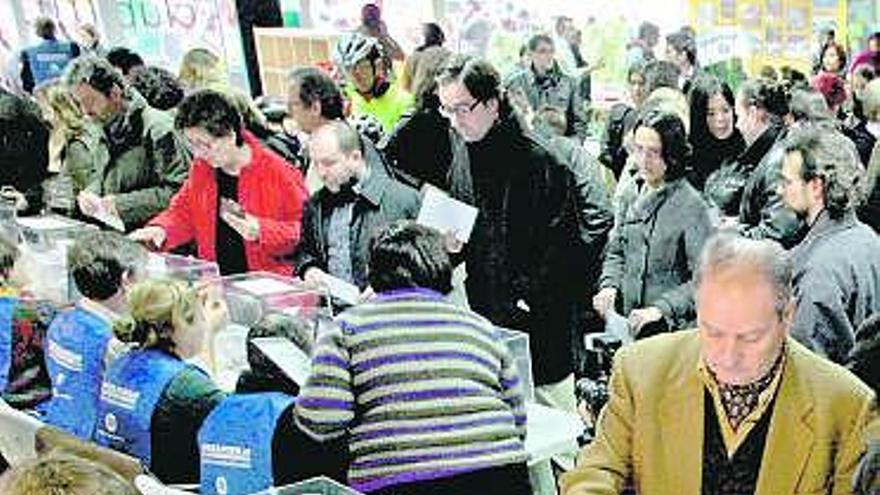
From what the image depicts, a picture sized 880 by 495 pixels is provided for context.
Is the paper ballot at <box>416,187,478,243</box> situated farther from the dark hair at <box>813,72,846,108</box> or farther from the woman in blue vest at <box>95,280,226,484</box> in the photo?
the dark hair at <box>813,72,846,108</box>

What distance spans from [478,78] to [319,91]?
0.90 m

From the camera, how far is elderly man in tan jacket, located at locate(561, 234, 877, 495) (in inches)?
86.3

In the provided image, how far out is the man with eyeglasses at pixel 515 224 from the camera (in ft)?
13.4

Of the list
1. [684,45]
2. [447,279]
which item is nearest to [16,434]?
[447,279]

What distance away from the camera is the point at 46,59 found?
402 inches

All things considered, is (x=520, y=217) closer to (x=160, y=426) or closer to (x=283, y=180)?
(x=283, y=180)

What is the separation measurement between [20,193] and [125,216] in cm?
131

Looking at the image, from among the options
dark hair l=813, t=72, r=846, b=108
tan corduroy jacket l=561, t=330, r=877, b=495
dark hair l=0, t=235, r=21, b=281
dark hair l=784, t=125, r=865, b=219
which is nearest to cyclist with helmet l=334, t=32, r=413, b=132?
dark hair l=0, t=235, r=21, b=281

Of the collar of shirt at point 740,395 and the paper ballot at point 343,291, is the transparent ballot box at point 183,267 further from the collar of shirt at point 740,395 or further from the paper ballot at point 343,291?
the collar of shirt at point 740,395

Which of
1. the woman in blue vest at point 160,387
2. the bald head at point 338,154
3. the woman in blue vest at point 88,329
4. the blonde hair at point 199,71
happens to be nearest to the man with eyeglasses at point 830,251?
the bald head at point 338,154

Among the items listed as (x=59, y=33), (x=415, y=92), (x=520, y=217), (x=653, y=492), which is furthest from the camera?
(x=59, y=33)

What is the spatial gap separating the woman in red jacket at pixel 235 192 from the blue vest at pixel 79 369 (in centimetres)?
95

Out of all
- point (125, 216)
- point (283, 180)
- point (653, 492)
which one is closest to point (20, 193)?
point (125, 216)

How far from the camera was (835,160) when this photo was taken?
10.8ft
